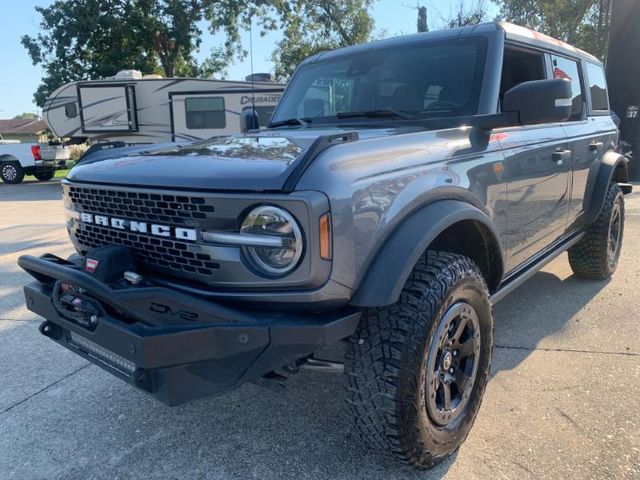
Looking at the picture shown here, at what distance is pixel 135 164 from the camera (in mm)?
2365

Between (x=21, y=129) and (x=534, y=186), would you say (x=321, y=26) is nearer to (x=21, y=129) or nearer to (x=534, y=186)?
(x=534, y=186)

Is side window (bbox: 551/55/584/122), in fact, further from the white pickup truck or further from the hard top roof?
the white pickup truck

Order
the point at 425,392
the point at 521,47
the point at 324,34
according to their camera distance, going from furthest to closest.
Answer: the point at 324,34, the point at 521,47, the point at 425,392

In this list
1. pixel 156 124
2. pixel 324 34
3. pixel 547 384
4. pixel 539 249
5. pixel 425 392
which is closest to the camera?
pixel 425 392

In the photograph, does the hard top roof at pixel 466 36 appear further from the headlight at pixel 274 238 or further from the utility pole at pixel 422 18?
the utility pole at pixel 422 18

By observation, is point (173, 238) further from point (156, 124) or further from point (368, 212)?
point (156, 124)

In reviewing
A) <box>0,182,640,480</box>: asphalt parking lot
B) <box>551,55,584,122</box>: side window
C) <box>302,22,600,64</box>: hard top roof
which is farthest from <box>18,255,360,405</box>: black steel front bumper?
<box>551,55,584,122</box>: side window

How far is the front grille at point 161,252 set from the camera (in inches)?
81.1

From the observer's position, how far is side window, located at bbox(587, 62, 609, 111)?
4574 millimetres

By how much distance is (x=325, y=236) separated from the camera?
1860 mm

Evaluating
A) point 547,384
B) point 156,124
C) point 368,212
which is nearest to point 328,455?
point 368,212

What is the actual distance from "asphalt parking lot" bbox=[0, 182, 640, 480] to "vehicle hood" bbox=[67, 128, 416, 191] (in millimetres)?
1107

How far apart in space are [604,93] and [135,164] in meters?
4.53

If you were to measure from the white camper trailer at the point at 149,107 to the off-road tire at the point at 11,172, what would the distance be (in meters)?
3.94
